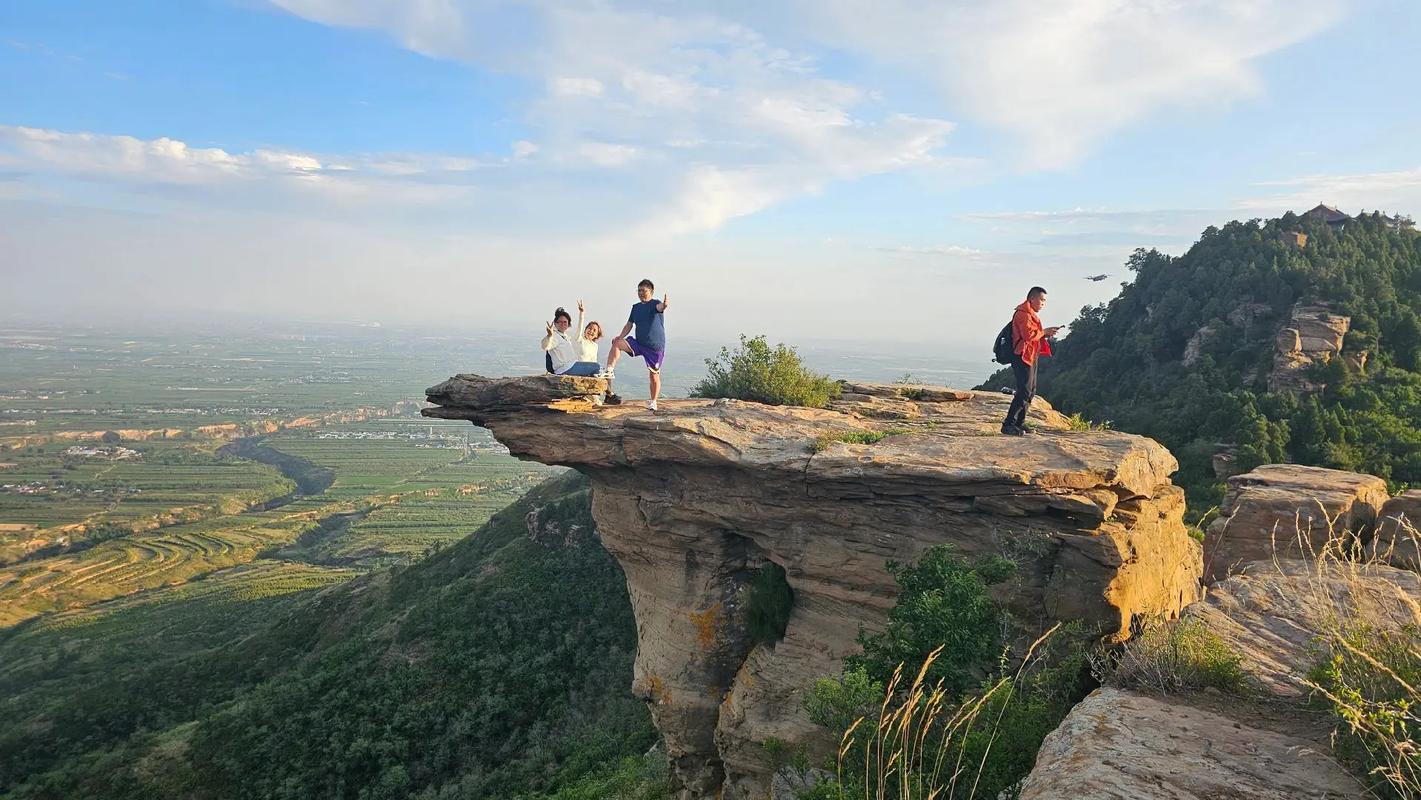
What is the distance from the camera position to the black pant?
1118 cm

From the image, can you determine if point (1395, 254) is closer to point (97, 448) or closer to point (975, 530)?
point (975, 530)

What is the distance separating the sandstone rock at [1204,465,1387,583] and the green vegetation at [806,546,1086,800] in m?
7.16

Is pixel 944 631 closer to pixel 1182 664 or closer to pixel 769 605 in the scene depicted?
pixel 1182 664

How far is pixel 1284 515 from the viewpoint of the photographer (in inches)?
505

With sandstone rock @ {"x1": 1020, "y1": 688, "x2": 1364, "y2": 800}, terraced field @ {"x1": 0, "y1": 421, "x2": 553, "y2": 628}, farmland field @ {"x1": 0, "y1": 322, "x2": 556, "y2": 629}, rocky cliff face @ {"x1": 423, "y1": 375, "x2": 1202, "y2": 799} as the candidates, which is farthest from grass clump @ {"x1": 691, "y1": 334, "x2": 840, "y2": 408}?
terraced field @ {"x1": 0, "y1": 421, "x2": 553, "y2": 628}

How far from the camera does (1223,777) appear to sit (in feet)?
15.4

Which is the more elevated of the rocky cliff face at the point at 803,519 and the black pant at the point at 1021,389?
the black pant at the point at 1021,389

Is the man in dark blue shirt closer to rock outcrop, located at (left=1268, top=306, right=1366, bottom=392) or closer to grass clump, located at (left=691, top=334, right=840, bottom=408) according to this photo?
grass clump, located at (left=691, top=334, right=840, bottom=408)

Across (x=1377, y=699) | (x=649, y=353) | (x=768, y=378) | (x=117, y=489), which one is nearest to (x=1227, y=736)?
(x=1377, y=699)

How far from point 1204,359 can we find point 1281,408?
7.66 metres

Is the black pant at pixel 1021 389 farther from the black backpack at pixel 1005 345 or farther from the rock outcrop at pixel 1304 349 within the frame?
the rock outcrop at pixel 1304 349

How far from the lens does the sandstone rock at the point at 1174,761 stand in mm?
4488

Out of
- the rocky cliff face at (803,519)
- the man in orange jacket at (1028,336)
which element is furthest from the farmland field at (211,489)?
the man in orange jacket at (1028,336)

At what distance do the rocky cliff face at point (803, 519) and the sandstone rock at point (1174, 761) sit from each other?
4139mm
